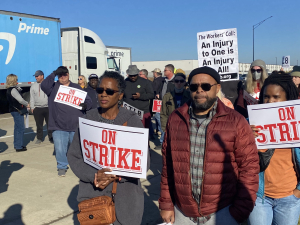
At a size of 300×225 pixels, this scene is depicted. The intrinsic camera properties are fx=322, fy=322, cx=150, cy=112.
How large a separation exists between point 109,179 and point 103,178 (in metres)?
0.05

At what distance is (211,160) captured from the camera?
2.32m

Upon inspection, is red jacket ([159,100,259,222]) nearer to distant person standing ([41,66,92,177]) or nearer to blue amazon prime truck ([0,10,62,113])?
distant person standing ([41,66,92,177])

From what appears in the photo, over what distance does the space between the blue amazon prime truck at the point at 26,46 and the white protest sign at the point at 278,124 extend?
45.9 feet

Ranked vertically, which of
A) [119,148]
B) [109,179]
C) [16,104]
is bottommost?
[109,179]

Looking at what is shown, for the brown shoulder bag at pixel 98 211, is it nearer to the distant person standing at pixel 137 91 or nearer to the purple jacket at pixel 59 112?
the purple jacket at pixel 59 112

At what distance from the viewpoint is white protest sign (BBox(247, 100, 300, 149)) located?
2693mm

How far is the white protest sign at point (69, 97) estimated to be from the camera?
19.2ft

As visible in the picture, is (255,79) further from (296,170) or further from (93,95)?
(93,95)

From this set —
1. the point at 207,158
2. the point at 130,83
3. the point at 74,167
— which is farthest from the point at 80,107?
the point at 207,158

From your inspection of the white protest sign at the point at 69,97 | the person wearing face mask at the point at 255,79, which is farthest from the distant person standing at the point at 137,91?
the person wearing face mask at the point at 255,79

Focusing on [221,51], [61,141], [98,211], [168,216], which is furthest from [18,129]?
[168,216]

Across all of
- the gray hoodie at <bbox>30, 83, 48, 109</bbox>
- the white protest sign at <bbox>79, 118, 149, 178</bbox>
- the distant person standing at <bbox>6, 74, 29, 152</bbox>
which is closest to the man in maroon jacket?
the white protest sign at <bbox>79, 118, 149, 178</bbox>

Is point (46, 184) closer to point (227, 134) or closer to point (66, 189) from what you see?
point (66, 189)

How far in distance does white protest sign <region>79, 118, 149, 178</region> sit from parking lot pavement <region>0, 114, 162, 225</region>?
2.06 m
